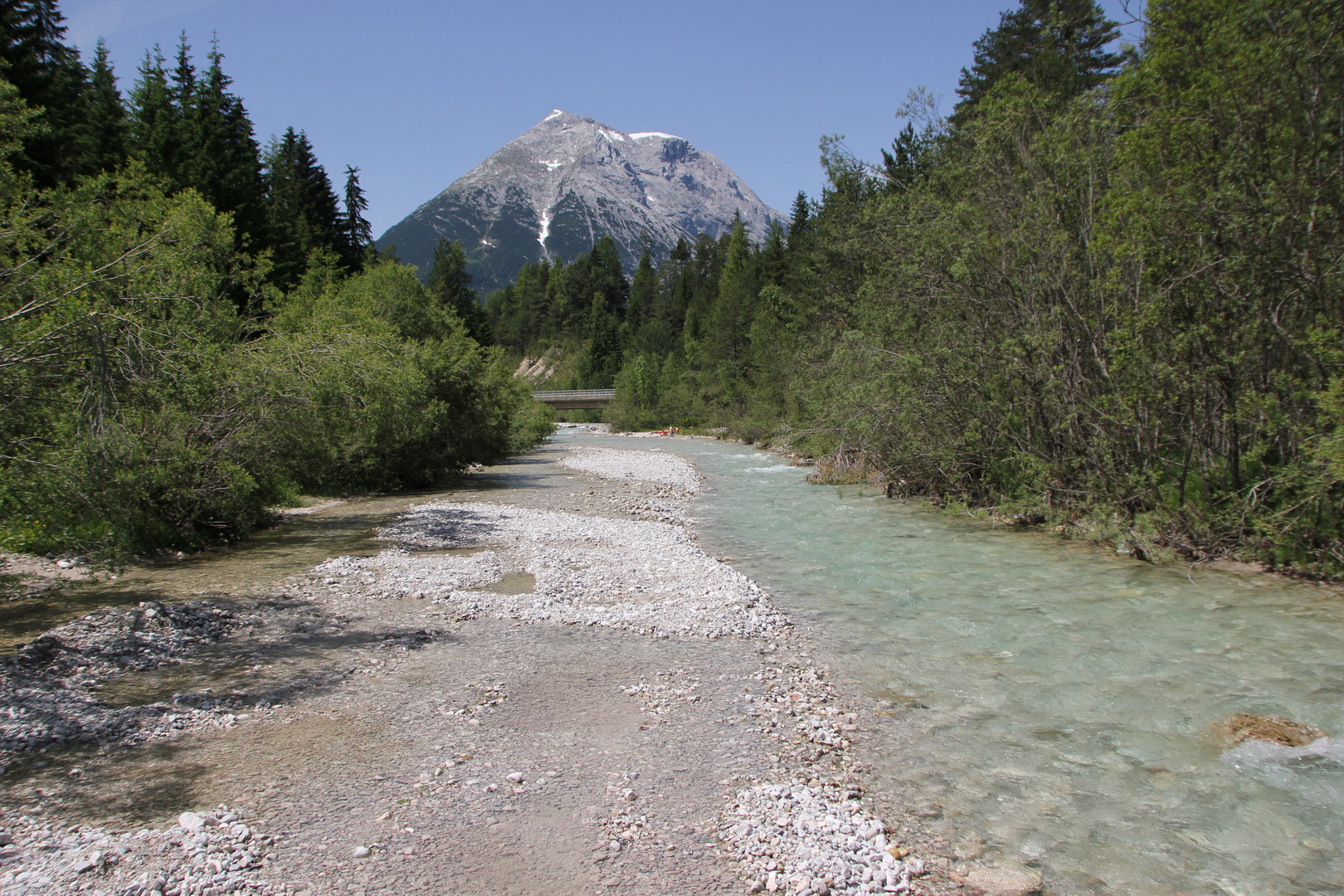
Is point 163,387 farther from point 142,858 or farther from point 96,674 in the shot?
point 142,858

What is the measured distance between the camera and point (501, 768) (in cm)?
686

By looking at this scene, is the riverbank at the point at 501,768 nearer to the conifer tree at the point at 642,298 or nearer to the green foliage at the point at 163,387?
the green foliage at the point at 163,387

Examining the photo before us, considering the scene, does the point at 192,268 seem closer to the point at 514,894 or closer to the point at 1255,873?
the point at 514,894

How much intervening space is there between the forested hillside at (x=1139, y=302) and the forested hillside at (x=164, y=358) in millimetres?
13897

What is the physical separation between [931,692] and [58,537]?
36.6 feet

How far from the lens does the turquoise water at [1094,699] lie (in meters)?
5.90

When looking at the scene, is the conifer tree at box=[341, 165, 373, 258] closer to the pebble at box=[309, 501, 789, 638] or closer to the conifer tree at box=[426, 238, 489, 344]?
the conifer tree at box=[426, 238, 489, 344]

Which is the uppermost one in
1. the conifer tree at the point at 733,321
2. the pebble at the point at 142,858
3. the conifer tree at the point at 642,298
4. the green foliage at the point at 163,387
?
the conifer tree at the point at 642,298

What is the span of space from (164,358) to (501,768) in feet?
24.3

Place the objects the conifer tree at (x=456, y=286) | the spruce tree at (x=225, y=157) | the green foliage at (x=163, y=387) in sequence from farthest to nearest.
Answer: the conifer tree at (x=456, y=286) < the spruce tree at (x=225, y=157) < the green foliage at (x=163, y=387)

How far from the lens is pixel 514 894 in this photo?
5105 millimetres

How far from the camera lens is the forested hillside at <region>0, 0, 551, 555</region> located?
30.8ft

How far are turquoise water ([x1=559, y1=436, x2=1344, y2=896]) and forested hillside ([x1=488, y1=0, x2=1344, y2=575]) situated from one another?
1.72 metres

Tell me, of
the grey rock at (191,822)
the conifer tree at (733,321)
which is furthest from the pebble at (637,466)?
the grey rock at (191,822)
